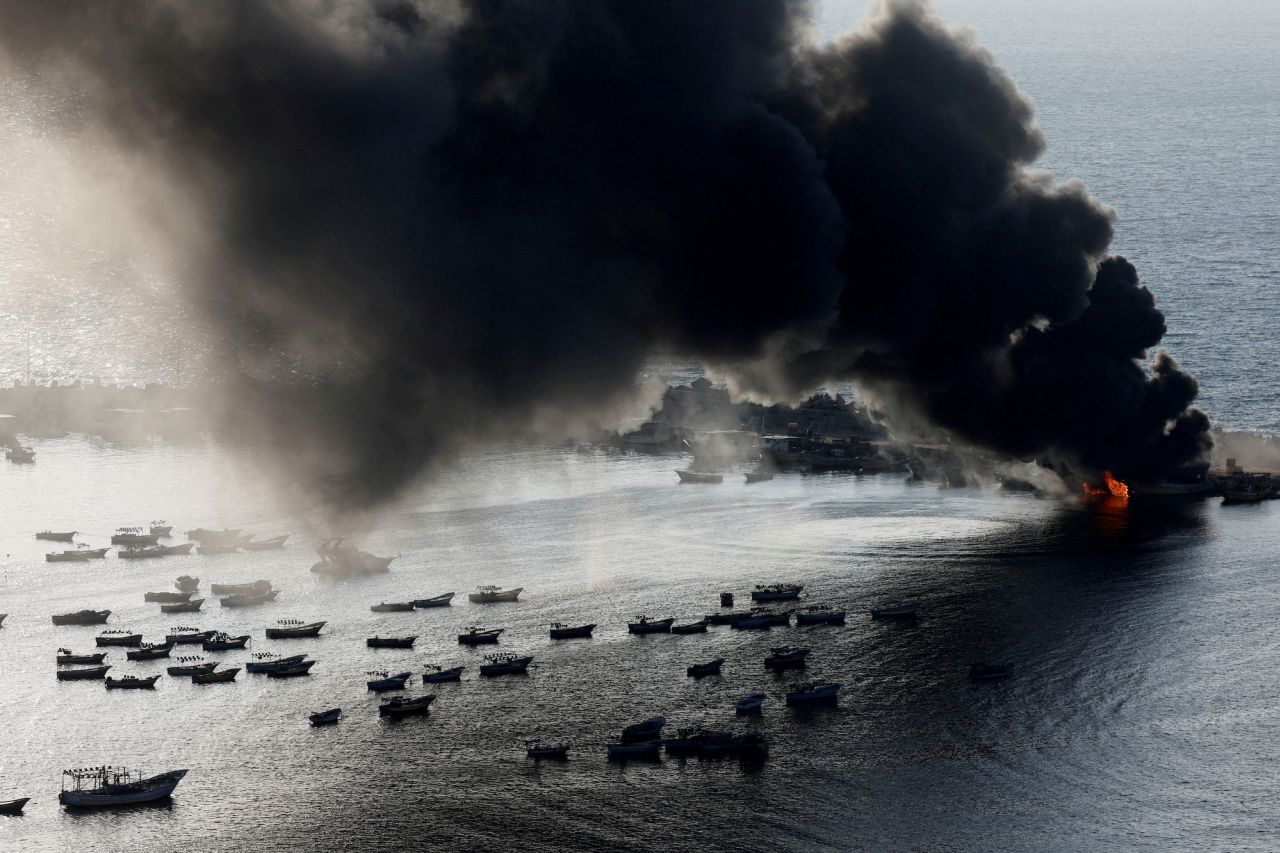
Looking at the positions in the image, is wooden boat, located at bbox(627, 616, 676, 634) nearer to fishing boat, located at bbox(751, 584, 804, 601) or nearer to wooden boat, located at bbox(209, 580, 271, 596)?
fishing boat, located at bbox(751, 584, 804, 601)

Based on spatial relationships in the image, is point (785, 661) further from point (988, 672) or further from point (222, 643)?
point (222, 643)

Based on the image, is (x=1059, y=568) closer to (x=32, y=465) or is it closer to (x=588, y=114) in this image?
(x=588, y=114)

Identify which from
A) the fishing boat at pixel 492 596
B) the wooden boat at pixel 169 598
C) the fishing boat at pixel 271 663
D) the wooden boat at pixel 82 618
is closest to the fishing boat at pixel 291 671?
the fishing boat at pixel 271 663

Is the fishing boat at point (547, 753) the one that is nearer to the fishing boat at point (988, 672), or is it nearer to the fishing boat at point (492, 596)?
the fishing boat at point (988, 672)

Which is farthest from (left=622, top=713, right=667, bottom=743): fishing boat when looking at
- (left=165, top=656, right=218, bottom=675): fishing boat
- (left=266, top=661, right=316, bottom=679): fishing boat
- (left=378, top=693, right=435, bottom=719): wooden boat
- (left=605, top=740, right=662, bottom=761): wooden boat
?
(left=165, top=656, right=218, bottom=675): fishing boat

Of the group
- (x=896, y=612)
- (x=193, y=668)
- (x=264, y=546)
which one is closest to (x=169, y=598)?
(x=264, y=546)
